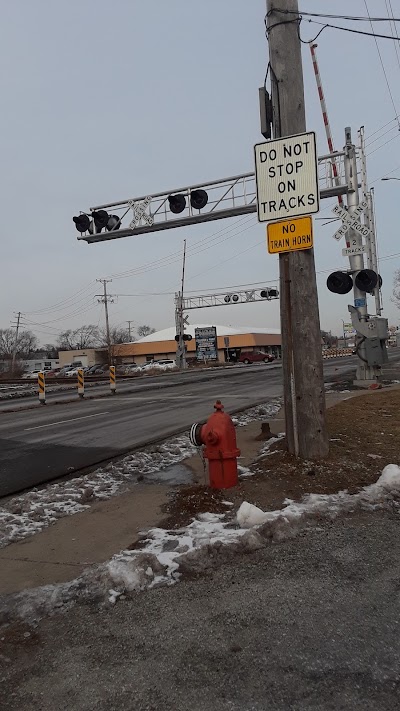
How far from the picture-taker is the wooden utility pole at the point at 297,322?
604cm

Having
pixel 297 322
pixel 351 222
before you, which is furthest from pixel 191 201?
pixel 297 322

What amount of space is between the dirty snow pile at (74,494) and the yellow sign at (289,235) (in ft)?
10.7

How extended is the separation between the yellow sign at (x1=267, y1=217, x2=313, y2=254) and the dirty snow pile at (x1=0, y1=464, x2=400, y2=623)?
8.94 feet

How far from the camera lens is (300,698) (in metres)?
2.26

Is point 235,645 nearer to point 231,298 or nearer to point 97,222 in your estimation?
point 97,222

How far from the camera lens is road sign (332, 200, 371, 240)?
1536 cm

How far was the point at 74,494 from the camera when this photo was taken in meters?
5.93

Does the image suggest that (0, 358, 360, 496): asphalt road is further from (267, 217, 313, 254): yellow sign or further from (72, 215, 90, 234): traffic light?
(72, 215, 90, 234): traffic light

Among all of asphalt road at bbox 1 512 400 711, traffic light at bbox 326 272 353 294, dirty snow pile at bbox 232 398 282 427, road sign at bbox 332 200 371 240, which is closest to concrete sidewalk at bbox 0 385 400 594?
asphalt road at bbox 1 512 400 711

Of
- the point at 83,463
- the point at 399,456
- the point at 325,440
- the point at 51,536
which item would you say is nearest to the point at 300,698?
the point at 51,536

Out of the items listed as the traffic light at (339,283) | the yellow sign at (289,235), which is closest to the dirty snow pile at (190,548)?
the yellow sign at (289,235)

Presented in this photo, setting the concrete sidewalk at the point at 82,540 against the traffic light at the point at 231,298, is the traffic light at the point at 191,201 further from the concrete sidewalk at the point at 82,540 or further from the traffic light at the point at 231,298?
the traffic light at the point at 231,298

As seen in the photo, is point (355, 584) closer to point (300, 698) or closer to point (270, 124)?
point (300, 698)

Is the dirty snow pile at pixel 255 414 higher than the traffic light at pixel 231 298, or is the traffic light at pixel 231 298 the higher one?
the traffic light at pixel 231 298
